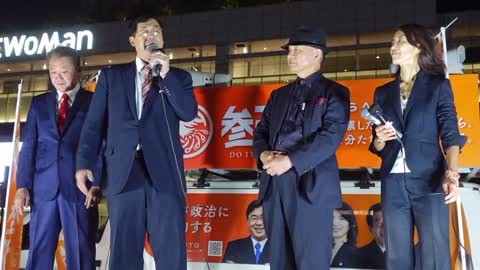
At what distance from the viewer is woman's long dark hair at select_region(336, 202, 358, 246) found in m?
3.72

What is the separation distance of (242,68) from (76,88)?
21261 mm

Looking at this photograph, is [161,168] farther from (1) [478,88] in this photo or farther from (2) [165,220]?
(1) [478,88]

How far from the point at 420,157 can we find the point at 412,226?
0.37 m

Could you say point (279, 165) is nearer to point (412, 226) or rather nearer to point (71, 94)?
point (412, 226)

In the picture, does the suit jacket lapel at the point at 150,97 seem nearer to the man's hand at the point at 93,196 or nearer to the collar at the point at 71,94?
the man's hand at the point at 93,196

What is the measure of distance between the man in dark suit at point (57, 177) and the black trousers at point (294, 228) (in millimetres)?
1089

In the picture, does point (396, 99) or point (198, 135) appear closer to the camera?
point (396, 99)

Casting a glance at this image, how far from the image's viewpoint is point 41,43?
27266 mm

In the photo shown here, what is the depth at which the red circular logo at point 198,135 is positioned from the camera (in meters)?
4.57

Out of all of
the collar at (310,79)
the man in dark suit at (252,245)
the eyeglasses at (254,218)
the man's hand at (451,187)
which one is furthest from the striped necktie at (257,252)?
the man's hand at (451,187)

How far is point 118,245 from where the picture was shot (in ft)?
9.71

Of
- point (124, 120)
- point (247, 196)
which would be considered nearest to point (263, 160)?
point (124, 120)

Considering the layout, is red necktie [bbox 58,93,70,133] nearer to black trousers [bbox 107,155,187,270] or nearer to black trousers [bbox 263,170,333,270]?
black trousers [bbox 107,155,187,270]

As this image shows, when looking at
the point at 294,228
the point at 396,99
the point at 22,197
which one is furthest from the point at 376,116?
the point at 22,197
